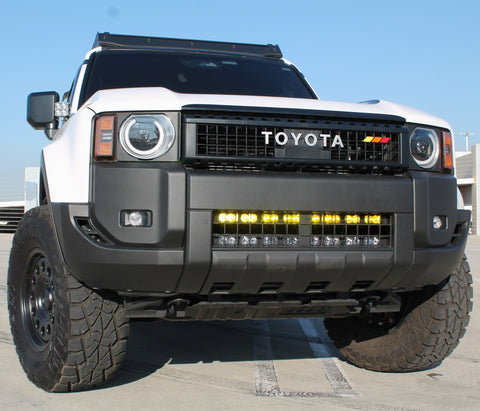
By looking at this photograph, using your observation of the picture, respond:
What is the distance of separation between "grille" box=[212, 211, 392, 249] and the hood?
0.57 m

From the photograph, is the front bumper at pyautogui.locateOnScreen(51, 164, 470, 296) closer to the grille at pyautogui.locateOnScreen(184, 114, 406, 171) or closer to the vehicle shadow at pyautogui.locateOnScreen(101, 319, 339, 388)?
the grille at pyautogui.locateOnScreen(184, 114, 406, 171)

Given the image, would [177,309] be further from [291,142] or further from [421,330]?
[421,330]

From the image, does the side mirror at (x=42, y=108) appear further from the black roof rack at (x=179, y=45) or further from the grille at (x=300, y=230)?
the grille at (x=300, y=230)

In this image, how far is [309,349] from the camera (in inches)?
184

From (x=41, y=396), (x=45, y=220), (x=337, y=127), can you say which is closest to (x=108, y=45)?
(x=45, y=220)

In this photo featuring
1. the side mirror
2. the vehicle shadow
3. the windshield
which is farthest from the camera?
the windshield

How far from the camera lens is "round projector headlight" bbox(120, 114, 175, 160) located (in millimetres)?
3080

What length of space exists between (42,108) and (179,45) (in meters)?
1.61

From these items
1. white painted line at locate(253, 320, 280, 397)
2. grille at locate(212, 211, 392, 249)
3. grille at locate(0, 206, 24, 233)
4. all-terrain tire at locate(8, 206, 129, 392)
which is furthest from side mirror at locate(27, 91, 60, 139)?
grille at locate(0, 206, 24, 233)

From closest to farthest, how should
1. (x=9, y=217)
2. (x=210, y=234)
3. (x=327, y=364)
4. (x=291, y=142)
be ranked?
1. (x=210, y=234)
2. (x=291, y=142)
3. (x=327, y=364)
4. (x=9, y=217)

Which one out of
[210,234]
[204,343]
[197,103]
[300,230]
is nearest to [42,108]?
[197,103]

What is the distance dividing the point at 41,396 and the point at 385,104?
2.49m

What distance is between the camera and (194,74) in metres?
4.95

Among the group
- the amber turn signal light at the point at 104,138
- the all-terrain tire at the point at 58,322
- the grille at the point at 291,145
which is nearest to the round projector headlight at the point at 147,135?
the amber turn signal light at the point at 104,138
